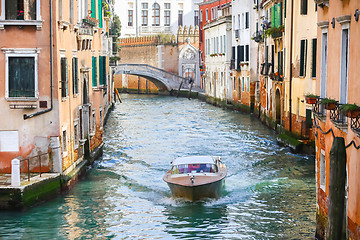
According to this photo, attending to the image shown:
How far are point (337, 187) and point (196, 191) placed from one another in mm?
6045

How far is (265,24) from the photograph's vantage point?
2600 cm

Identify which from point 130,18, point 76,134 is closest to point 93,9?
point 76,134

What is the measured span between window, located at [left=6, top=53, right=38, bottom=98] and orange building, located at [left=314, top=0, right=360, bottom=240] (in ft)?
18.7

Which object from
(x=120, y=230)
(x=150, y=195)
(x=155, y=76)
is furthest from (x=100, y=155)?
(x=155, y=76)

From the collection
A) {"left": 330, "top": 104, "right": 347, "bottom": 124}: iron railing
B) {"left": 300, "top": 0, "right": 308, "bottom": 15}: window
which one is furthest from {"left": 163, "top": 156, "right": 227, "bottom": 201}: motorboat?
{"left": 300, "top": 0, "right": 308, "bottom": 15}: window

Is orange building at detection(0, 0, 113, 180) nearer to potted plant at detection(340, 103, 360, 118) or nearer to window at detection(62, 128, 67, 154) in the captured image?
window at detection(62, 128, 67, 154)

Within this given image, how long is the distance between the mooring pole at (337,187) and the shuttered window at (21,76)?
24.3 feet

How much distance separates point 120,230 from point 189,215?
155 cm

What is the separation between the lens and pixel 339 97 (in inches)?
340

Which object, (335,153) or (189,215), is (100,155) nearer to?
(189,215)

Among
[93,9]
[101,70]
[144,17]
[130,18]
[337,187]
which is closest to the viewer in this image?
[337,187]

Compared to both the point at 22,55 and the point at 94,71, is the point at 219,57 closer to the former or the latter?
the point at 94,71

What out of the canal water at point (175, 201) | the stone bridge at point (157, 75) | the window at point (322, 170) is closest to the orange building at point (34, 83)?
the canal water at point (175, 201)

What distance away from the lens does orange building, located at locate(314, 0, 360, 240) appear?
25.3 feet
